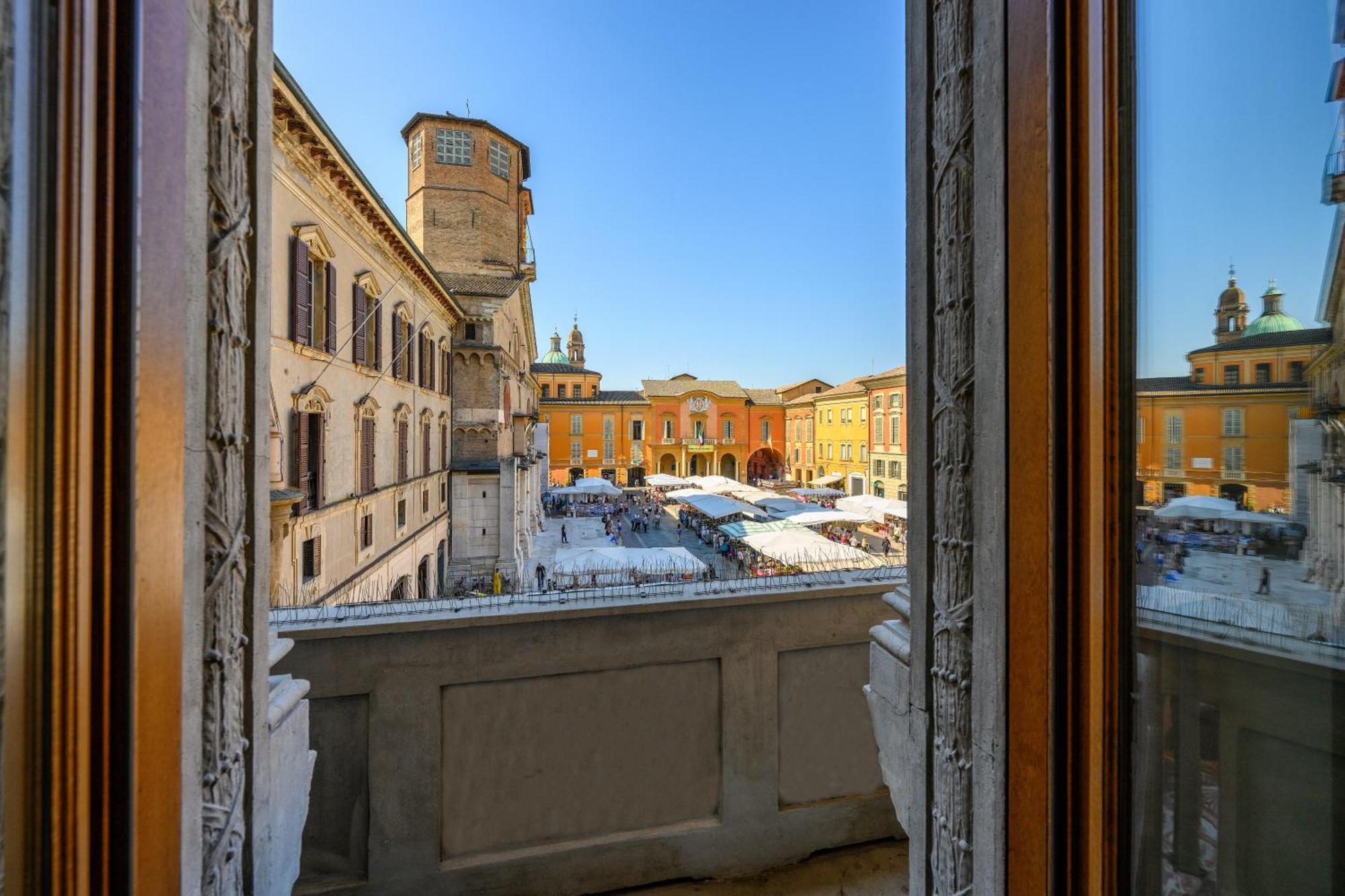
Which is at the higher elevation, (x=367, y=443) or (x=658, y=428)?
(x=658, y=428)

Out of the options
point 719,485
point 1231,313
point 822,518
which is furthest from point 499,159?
point 1231,313

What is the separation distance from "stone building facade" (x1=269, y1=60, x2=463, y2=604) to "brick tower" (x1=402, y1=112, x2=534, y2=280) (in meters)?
6.97

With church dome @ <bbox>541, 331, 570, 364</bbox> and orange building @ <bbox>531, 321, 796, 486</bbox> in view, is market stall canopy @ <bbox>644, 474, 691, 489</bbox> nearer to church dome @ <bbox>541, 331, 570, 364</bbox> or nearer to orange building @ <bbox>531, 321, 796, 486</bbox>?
orange building @ <bbox>531, 321, 796, 486</bbox>

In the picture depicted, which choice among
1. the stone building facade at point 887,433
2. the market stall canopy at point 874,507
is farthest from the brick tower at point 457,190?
the stone building facade at point 887,433

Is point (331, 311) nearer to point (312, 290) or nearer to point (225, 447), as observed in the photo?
point (312, 290)

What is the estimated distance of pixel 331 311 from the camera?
930cm

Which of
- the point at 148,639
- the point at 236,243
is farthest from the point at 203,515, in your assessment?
the point at 236,243

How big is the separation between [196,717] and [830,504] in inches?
1060

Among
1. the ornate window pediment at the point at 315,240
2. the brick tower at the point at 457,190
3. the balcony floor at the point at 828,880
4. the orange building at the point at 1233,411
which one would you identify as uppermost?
the brick tower at the point at 457,190

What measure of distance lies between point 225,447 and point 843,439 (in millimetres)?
44122

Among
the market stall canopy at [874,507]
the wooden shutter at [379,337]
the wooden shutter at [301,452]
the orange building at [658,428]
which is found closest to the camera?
the wooden shutter at [301,452]

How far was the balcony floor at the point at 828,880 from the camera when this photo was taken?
325cm

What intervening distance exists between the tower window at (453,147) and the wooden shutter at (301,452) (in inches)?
633

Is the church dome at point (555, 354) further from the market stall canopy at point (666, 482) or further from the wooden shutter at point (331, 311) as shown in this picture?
the wooden shutter at point (331, 311)
